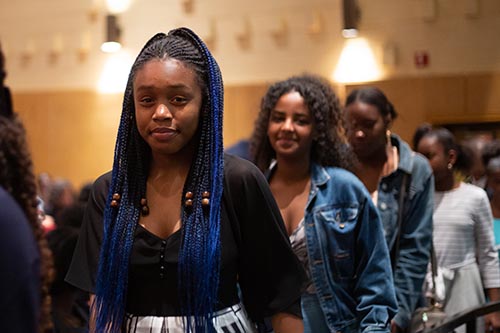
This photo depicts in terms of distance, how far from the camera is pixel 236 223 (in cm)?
217

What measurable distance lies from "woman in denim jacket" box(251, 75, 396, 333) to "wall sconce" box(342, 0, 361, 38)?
13.8 ft

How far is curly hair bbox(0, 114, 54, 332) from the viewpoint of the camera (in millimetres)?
1428

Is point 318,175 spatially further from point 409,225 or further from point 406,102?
point 406,102

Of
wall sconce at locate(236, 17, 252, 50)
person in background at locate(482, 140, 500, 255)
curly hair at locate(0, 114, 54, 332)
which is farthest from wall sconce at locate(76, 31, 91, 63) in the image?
curly hair at locate(0, 114, 54, 332)

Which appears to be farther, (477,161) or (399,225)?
(477,161)

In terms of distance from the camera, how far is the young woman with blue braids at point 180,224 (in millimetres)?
2088

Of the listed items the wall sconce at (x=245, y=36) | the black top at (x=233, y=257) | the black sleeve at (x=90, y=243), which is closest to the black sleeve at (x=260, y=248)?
the black top at (x=233, y=257)

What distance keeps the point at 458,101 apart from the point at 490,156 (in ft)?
4.01

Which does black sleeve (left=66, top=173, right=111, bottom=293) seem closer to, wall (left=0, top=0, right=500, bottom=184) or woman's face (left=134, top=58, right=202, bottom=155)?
woman's face (left=134, top=58, right=202, bottom=155)

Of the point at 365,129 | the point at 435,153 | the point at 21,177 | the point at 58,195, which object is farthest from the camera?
the point at 58,195

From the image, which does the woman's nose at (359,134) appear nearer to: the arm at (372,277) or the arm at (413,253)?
the arm at (413,253)

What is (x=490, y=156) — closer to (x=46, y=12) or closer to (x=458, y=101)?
(x=458, y=101)

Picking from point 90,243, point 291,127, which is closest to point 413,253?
point 291,127

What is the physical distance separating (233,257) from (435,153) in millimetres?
2605
